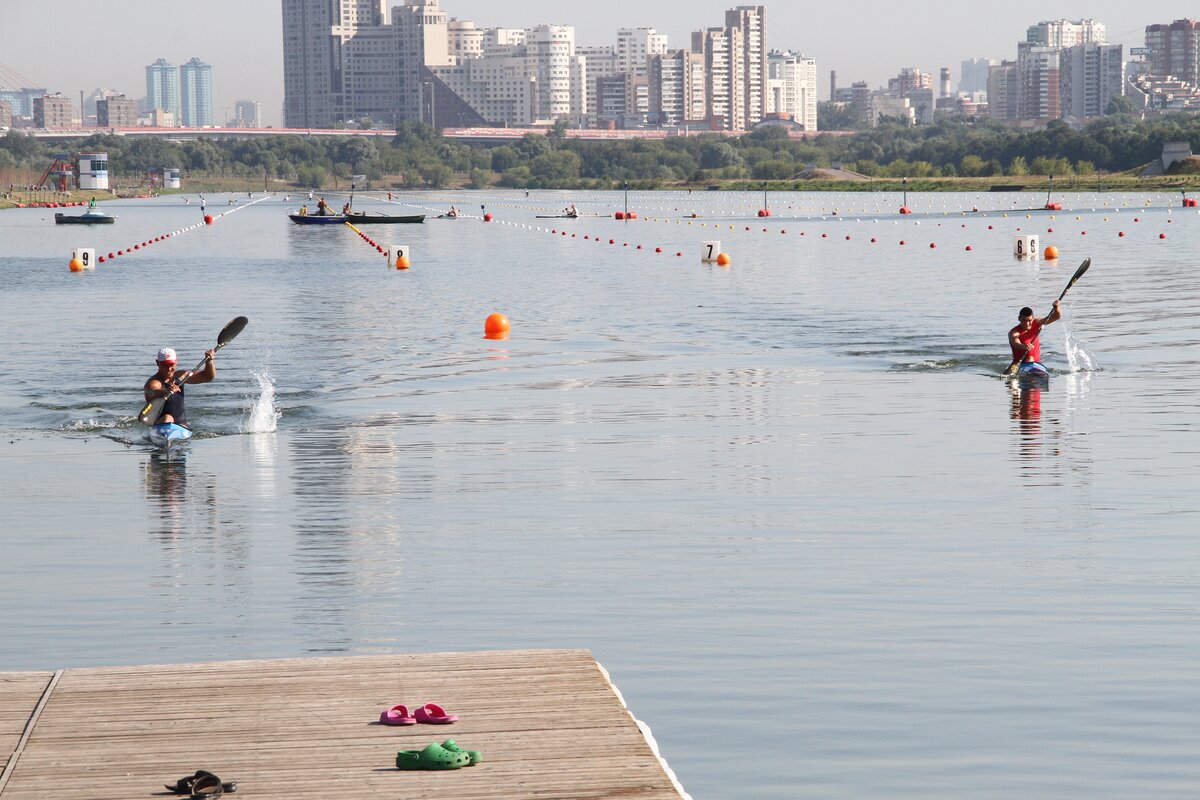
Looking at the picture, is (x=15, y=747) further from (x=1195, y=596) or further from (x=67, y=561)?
(x=1195, y=596)

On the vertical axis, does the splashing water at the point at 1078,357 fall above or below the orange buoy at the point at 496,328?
below

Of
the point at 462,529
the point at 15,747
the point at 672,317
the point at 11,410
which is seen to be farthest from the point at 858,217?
the point at 15,747

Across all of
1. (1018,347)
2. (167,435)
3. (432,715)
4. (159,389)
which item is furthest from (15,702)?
(1018,347)

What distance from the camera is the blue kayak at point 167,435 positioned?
22.3 meters

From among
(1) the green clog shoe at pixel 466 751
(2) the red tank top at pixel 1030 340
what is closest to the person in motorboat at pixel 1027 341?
(2) the red tank top at pixel 1030 340

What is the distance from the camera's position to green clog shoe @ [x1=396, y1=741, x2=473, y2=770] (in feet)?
26.6

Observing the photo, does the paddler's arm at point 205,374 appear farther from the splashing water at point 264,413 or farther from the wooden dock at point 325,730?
the wooden dock at point 325,730

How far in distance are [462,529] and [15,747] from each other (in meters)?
8.12

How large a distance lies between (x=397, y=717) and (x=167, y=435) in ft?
46.6

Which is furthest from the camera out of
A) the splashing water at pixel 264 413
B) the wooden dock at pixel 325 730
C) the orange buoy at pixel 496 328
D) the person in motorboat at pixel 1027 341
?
the orange buoy at pixel 496 328

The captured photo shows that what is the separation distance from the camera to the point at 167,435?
73.1ft

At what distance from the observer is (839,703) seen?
10586 mm

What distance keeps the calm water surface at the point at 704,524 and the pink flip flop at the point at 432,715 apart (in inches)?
54.7

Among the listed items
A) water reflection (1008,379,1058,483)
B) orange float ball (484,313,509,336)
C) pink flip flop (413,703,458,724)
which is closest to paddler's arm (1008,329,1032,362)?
water reflection (1008,379,1058,483)
